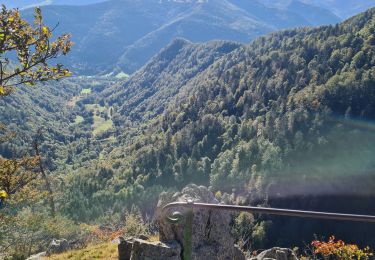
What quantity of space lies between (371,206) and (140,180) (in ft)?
276

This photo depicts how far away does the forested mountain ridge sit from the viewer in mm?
140750

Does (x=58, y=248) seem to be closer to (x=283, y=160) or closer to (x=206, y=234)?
(x=206, y=234)

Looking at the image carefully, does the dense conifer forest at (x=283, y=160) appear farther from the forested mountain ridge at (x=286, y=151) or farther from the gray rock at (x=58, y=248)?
the gray rock at (x=58, y=248)

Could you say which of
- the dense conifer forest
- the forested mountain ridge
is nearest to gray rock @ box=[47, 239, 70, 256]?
the dense conifer forest

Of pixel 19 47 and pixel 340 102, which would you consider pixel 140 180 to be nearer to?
pixel 340 102

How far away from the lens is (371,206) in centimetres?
13600

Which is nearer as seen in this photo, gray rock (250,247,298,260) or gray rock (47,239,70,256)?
gray rock (250,247,298,260)

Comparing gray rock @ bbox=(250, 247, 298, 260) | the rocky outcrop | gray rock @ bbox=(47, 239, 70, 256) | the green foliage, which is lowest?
gray rock @ bbox=(47, 239, 70, 256)

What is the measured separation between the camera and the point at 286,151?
149 m

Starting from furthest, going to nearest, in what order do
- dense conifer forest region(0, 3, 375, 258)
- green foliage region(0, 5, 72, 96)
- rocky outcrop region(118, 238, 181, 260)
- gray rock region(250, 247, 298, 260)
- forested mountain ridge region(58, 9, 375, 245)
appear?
forested mountain ridge region(58, 9, 375, 245) < dense conifer forest region(0, 3, 375, 258) < gray rock region(250, 247, 298, 260) < rocky outcrop region(118, 238, 181, 260) < green foliage region(0, 5, 72, 96)

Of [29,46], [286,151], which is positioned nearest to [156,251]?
[29,46]

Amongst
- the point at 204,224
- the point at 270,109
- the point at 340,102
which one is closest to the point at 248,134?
the point at 270,109

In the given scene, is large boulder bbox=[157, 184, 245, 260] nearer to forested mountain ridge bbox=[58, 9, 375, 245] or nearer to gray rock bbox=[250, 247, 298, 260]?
gray rock bbox=[250, 247, 298, 260]

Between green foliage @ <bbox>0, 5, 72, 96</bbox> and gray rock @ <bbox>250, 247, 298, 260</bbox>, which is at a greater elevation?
green foliage @ <bbox>0, 5, 72, 96</bbox>
